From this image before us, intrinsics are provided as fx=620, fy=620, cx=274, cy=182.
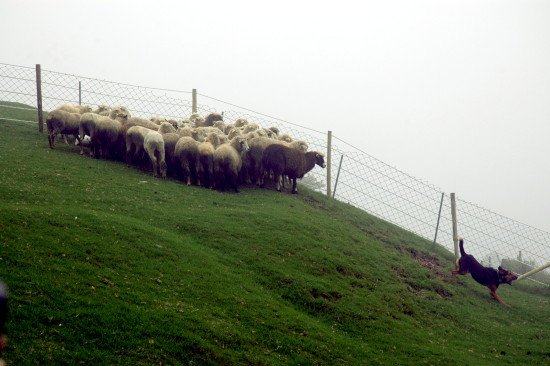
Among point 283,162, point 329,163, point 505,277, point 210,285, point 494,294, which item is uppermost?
point 283,162

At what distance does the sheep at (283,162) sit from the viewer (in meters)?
20.0

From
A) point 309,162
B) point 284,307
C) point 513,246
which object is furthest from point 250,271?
point 513,246

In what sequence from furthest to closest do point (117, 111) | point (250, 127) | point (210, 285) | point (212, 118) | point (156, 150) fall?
1. point (212, 118)
2. point (250, 127)
3. point (117, 111)
4. point (156, 150)
5. point (210, 285)

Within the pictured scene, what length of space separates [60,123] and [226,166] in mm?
5302

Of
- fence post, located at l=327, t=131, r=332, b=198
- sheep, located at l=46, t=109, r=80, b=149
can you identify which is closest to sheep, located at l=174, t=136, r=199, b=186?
sheep, located at l=46, t=109, r=80, b=149

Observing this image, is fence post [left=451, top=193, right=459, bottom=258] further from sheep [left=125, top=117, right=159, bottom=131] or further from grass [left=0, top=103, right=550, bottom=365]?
sheep [left=125, top=117, right=159, bottom=131]

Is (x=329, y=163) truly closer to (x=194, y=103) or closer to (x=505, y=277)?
(x=194, y=103)

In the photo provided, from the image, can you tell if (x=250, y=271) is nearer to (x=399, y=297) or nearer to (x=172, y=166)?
(x=399, y=297)

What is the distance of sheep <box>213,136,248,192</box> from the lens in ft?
60.2

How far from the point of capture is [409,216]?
2150 cm

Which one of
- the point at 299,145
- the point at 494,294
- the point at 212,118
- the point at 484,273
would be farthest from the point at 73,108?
the point at 494,294

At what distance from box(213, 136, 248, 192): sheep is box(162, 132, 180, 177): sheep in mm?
1304

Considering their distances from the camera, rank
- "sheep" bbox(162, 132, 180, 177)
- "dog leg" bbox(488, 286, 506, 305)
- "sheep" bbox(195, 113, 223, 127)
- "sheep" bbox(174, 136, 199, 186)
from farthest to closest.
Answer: "sheep" bbox(195, 113, 223, 127)
"sheep" bbox(162, 132, 180, 177)
"sheep" bbox(174, 136, 199, 186)
"dog leg" bbox(488, 286, 506, 305)

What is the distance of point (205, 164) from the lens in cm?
1844
